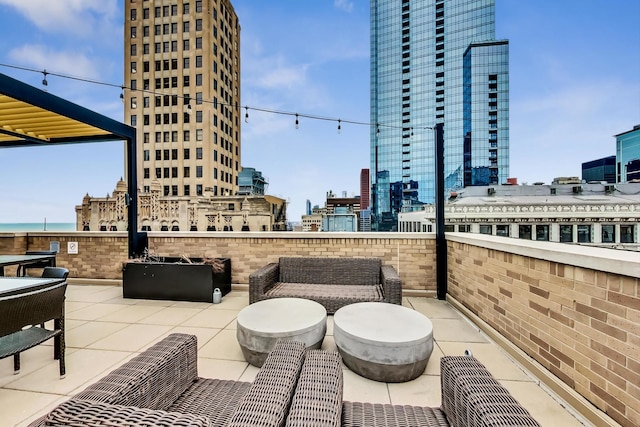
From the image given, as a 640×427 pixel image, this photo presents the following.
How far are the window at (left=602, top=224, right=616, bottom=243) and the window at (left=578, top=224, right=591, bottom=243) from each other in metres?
1.33

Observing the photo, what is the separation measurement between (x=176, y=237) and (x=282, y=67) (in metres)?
45.2

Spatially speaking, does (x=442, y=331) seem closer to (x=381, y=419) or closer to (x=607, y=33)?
(x=381, y=419)

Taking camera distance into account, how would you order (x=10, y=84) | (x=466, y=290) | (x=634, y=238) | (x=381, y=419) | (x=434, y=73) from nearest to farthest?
1. (x=381, y=419)
2. (x=10, y=84)
3. (x=466, y=290)
4. (x=634, y=238)
5. (x=434, y=73)

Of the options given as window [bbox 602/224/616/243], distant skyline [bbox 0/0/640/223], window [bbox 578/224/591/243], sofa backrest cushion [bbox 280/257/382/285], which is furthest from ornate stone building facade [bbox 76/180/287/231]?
window [bbox 602/224/616/243]

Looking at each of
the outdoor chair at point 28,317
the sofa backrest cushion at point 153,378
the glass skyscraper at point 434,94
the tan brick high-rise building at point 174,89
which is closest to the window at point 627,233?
the sofa backrest cushion at point 153,378

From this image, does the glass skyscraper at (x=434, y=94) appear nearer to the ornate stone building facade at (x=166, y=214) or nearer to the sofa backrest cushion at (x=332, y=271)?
the ornate stone building facade at (x=166, y=214)

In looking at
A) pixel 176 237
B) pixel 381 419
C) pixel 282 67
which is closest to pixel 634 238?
pixel 381 419

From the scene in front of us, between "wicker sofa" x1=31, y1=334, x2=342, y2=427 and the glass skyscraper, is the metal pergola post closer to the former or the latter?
"wicker sofa" x1=31, y1=334, x2=342, y2=427

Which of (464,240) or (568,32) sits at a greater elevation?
(568,32)

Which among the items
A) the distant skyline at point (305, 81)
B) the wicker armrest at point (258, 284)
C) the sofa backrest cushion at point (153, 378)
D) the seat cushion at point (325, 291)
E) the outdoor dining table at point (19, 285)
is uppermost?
the distant skyline at point (305, 81)

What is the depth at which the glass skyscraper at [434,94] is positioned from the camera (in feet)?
201

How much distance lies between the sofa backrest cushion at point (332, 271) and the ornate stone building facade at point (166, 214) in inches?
1001

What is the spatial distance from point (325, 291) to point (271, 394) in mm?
2907

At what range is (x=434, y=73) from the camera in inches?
2633
